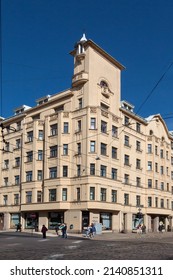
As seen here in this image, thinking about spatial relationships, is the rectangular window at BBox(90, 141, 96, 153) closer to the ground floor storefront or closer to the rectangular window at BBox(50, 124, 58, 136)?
the rectangular window at BBox(50, 124, 58, 136)

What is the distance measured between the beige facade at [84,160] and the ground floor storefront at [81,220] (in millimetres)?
129

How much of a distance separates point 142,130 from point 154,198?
11286mm

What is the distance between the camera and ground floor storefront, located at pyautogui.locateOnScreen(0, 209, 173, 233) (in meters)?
49.3

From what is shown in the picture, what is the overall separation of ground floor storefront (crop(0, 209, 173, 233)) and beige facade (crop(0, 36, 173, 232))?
0.13m

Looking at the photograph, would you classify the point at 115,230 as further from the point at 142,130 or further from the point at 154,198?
the point at 142,130

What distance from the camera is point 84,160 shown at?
1977 inches

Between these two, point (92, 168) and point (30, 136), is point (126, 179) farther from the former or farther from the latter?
point (30, 136)

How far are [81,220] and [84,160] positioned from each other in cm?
778

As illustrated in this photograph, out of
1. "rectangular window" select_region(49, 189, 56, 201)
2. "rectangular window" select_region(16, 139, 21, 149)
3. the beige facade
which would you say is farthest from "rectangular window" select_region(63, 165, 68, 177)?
"rectangular window" select_region(16, 139, 21, 149)

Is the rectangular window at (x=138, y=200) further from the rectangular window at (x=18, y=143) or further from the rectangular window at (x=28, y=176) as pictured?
the rectangular window at (x=18, y=143)

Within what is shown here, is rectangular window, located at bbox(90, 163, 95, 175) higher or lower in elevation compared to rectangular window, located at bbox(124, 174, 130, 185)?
higher
